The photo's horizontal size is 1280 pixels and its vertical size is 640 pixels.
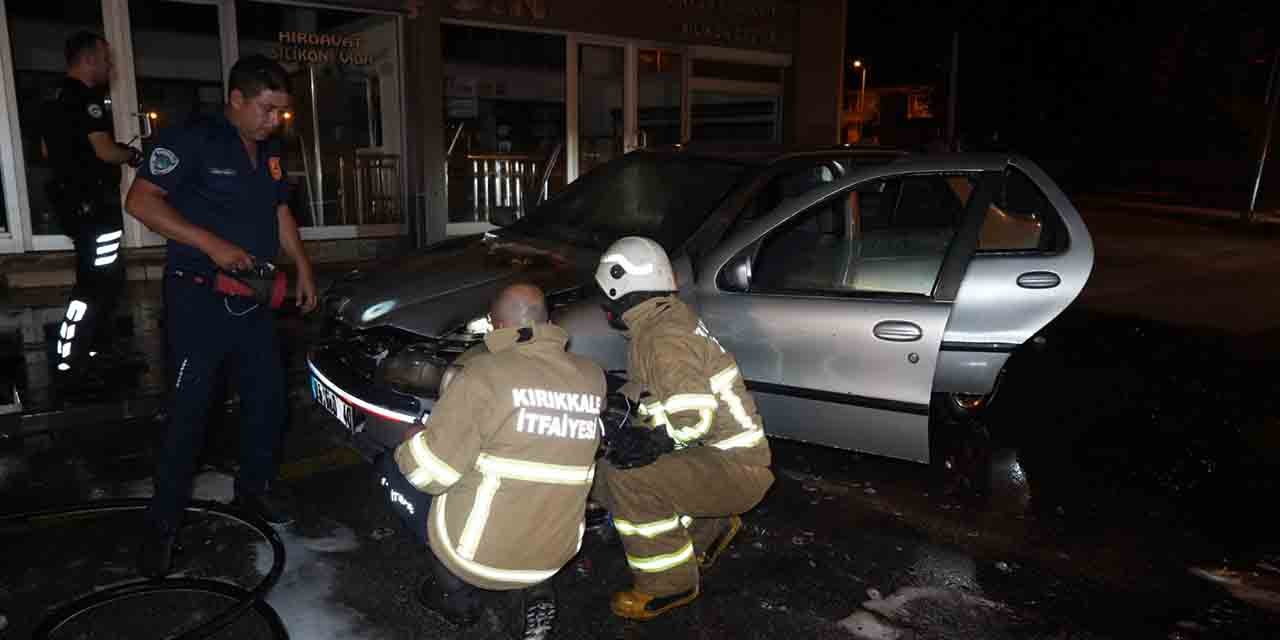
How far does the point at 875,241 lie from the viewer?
5293mm

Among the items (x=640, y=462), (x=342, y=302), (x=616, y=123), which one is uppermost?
(x=616, y=123)

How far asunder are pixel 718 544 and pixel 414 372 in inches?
50.7

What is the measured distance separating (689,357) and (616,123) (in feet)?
31.1

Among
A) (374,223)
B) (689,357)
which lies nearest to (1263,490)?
(689,357)

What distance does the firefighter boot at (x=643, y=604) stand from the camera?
10.0 feet

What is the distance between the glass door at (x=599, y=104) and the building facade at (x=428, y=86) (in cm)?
3

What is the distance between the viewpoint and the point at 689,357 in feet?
9.70

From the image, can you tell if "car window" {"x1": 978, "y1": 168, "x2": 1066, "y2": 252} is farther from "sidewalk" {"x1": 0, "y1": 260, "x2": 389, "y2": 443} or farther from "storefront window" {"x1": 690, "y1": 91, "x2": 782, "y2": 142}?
"storefront window" {"x1": 690, "y1": 91, "x2": 782, "y2": 142}

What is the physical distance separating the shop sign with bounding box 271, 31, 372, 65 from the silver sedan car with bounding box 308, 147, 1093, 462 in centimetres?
580

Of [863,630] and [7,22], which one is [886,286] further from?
[7,22]

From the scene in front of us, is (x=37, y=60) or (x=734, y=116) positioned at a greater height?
(x=37, y=60)

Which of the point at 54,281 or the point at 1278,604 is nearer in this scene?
the point at 1278,604

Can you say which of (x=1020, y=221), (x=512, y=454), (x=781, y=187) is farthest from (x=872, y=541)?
(x=1020, y=221)

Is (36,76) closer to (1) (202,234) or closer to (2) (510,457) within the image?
(1) (202,234)
